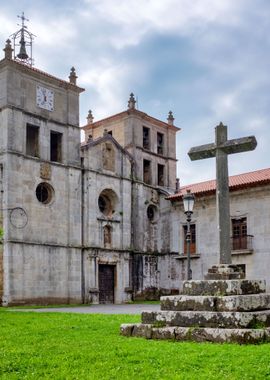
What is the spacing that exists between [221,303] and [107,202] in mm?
25361

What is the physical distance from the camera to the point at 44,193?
101 ft

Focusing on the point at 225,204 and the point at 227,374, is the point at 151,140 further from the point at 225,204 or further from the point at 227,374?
the point at 227,374

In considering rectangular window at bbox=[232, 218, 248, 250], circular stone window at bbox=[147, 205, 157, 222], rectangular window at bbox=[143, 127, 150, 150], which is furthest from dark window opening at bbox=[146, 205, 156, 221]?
rectangular window at bbox=[232, 218, 248, 250]

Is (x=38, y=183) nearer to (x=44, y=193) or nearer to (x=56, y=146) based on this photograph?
(x=44, y=193)

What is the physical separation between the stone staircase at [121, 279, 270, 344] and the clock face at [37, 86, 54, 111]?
22167 millimetres

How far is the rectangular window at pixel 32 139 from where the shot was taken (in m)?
31.0

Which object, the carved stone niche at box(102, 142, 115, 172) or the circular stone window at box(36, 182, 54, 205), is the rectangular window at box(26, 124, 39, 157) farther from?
the carved stone niche at box(102, 142, 115, 172)

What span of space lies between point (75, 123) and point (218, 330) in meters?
24.7

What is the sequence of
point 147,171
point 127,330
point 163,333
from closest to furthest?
point 163,333 → point 127,330 → point 147,171

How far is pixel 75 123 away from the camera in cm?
3266

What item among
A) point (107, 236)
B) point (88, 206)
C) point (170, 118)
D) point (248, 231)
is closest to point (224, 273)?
point (88, 206)

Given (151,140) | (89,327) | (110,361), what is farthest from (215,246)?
(110,361)

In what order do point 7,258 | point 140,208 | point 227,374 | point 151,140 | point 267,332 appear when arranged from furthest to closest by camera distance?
1. point 151,140
2. point 140,208
3. point 7,258
4. point 267,332
5. point 227,374

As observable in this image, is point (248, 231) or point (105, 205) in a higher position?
point (105, 205)
